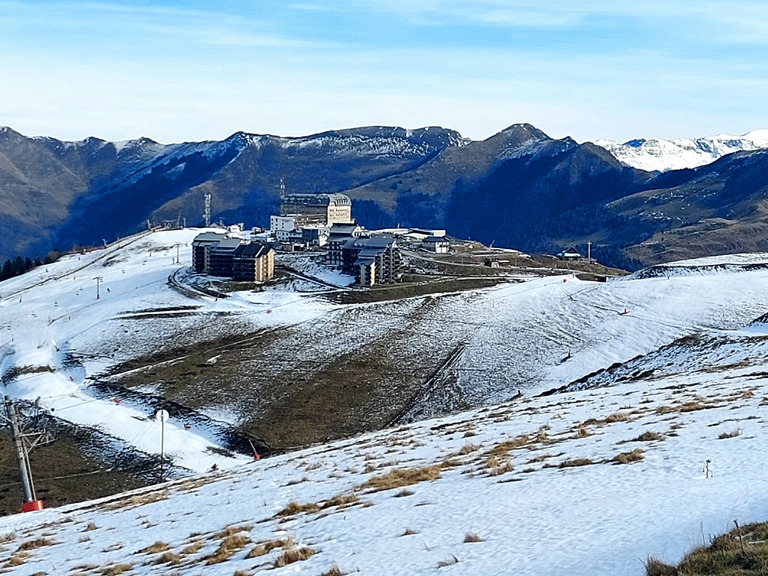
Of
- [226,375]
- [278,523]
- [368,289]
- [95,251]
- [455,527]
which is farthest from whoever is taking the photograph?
[95,251]

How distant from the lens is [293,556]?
590 inches

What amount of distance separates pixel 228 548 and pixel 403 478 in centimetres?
594

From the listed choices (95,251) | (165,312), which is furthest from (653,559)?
(95,251)

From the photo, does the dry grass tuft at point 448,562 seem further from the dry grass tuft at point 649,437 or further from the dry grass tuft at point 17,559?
the dry grass tuft at point 17,559

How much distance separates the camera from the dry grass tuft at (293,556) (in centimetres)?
1484

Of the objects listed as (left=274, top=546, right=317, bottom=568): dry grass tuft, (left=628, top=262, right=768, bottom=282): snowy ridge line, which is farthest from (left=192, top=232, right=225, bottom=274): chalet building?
(left=274, top=546, right=317, bottom=568): dry grass tuft

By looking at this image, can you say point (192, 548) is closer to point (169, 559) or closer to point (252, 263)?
point (169, 559)

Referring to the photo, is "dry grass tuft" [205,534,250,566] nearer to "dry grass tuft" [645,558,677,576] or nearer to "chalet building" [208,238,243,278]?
"dry grass tuft" [645,558,677,576]

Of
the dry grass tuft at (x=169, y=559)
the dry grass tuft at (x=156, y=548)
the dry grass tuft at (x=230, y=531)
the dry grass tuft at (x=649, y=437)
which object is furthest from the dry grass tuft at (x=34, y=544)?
the dry grass tuft at (x=649, y=437)

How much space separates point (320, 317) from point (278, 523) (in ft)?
245

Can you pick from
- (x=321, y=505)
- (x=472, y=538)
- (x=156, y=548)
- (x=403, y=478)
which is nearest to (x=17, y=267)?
Result: (x=156, y=548)

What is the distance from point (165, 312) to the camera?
102 m

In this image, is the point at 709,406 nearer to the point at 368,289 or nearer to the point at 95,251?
the point at 368,289

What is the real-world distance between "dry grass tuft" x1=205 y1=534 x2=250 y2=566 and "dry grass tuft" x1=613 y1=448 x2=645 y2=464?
8927 mm
